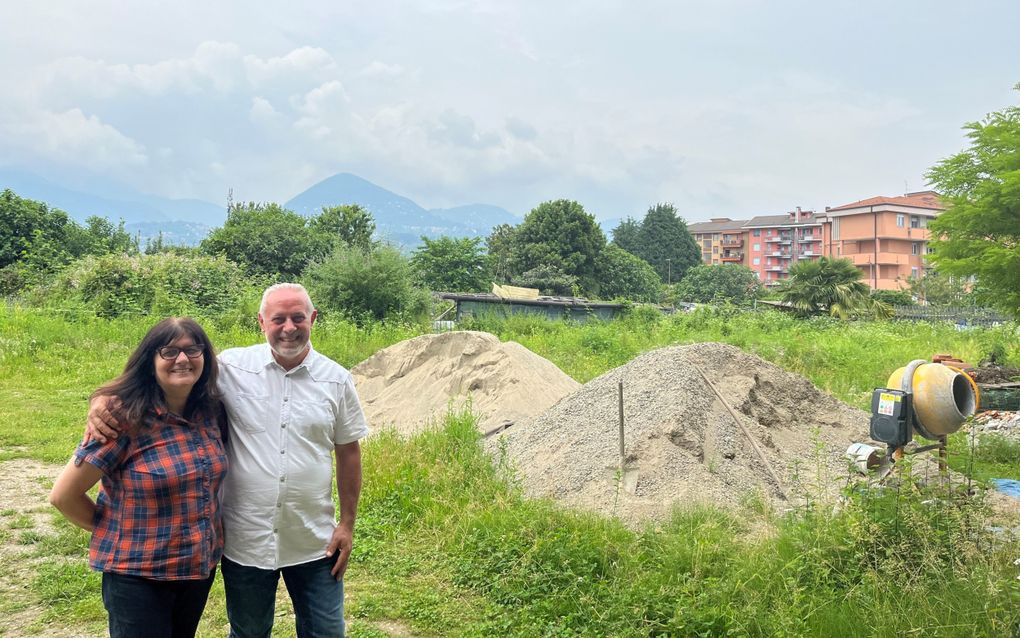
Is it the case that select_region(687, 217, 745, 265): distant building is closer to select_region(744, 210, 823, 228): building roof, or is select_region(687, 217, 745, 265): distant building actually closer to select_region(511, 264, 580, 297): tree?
select_region(744, 210, 823, 228): building roof

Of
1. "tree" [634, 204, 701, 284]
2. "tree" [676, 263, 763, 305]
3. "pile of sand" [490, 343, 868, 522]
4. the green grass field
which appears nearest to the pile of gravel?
"pile of sand" [490, 343, 868, 522]

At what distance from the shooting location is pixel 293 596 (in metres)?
2.71

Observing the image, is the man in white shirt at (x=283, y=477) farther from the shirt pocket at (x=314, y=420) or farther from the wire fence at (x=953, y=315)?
the wire fence at (x=953, y=315)

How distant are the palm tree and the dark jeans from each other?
27.9m

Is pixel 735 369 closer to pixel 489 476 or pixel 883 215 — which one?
pixel 489 476

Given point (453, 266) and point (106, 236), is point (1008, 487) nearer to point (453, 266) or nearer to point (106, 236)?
point (453, 266)

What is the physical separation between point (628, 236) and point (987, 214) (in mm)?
62743

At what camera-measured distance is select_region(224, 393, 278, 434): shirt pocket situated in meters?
2.58

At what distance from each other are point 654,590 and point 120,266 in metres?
17.8

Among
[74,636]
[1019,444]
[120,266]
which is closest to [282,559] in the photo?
[74,636]

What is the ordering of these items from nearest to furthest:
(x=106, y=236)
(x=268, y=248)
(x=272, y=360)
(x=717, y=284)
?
(x=272, y=360)
(x=268, y=248)
(x=106, y=236)
(x=717, y=284)

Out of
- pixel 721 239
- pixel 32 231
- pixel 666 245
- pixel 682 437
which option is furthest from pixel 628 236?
pixel 682 437

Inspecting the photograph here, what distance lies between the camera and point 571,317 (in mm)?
23469

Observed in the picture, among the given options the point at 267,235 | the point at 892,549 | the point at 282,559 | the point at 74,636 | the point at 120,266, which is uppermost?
the point at 267,235
